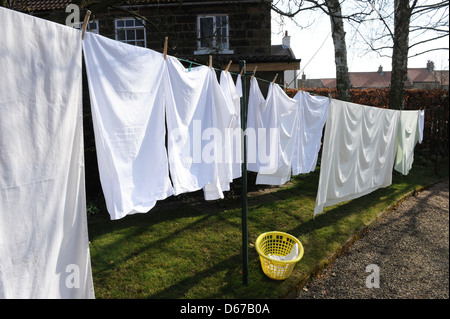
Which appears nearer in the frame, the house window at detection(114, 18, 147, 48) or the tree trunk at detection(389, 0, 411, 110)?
the tree trunk at detection(389, 0, 411, 110)

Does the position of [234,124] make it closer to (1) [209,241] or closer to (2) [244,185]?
(2) [244,185]

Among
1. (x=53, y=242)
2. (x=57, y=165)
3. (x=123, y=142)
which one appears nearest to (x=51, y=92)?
(x=57, y=165)

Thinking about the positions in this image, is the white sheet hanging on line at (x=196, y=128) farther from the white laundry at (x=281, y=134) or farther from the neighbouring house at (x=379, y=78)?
the neighbouring house at (x=379, y=78)

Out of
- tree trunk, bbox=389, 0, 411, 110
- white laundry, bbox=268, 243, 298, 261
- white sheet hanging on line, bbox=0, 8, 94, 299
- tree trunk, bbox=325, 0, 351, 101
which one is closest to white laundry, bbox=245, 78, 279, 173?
white laundry, bbox=268, 243, 298, 261

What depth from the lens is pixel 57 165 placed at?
1.60 metres

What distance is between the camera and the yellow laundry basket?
278cm

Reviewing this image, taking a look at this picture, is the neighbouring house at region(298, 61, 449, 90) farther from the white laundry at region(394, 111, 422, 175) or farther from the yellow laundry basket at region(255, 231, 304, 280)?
the yellow laundry basket at region(255, 231, 304, 280)

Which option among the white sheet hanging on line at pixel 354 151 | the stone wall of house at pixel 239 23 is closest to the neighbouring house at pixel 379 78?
the stone wall of house at pixel 239 23

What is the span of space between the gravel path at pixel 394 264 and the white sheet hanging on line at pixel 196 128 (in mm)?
1543

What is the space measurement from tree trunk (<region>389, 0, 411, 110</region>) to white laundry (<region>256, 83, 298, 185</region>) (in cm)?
398
